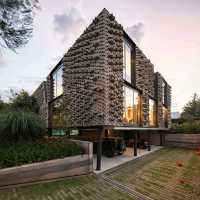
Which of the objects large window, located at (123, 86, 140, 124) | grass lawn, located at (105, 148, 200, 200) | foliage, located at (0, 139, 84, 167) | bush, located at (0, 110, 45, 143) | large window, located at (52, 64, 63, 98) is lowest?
grass lawn, located at (105, 148, 200, 200)

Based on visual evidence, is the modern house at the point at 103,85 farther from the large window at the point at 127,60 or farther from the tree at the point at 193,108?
the tree at the point at 193,108

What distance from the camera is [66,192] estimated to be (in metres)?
6.04

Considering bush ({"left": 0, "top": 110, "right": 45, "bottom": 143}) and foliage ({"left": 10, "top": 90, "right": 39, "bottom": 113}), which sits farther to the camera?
foliage ({"left": 10, "top": 90, "right": 39, "bottom": 113})

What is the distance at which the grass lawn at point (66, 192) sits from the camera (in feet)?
18.6

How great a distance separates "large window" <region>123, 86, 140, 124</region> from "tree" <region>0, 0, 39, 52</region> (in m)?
6.89

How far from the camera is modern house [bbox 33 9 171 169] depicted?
10.8m

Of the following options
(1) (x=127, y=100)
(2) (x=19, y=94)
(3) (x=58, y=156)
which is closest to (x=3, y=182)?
(3) (x=58, y=156)

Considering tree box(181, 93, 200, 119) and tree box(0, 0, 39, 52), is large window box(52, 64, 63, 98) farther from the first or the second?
tree box(181, 93, 200, 119)

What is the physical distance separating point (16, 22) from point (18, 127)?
14.4 feet

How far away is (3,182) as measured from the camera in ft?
20.5

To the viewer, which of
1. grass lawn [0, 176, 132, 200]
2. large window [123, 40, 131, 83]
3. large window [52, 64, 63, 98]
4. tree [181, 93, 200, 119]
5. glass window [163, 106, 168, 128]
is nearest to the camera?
grass lawn [0, 176, 132, 200]

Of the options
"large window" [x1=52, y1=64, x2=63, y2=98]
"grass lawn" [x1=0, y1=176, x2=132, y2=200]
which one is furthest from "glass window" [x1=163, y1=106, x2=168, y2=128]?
"grass lawn" [x1=0, y1=176, x2=132, y2=200]

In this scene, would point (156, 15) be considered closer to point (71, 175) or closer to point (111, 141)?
point (111, 141)

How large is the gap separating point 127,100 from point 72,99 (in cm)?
358
